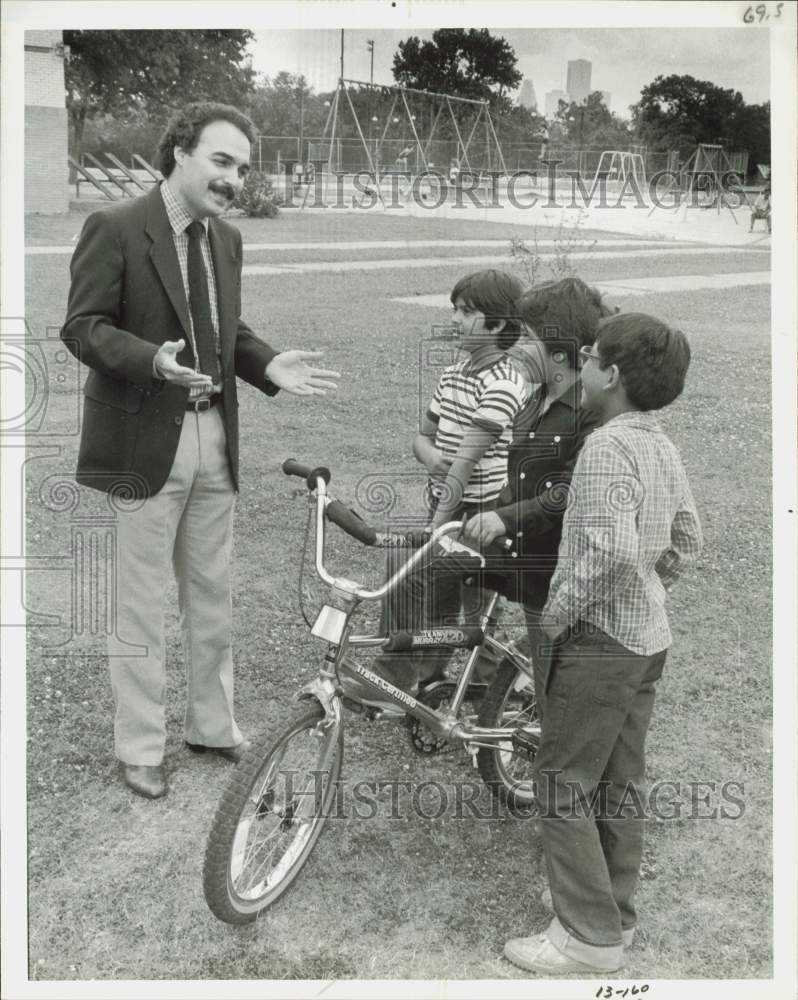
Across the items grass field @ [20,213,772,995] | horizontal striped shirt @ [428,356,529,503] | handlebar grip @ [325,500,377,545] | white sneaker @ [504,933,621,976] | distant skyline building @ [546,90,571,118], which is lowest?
white sneaker @ [504,933,621,976]

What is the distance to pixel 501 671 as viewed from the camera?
3.60 meters

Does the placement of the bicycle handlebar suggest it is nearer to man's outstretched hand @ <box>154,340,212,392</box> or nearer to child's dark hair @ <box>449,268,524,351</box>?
man's outstretched hand @ <box>154,340,212,392</box>

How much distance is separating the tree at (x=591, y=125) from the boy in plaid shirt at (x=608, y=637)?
120 centimetres

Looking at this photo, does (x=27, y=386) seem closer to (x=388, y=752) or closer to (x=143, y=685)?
(x=143, y=685)

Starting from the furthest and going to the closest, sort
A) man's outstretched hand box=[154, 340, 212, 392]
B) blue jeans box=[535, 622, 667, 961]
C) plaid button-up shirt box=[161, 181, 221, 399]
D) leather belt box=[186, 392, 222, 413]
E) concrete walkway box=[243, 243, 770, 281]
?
concrete walkway box=[243, 243, 770, 281]
leather belt box=[186, 392, 222, 413]
plaid button-up shirt box=[161, 181, 221, 399]
man's outstretched hand box=[154, 340, 212, 392]
blue jeans box=[535, 622, 667, 961]

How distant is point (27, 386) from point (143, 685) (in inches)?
40.5

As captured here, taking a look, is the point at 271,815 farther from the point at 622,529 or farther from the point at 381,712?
the point at 622,529

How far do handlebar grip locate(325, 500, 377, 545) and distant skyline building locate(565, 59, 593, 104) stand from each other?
1.54 metres

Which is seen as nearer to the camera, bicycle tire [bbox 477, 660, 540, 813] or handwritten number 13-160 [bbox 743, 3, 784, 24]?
handwritten number 13-160 [bbox 743, 3, 784, 24]

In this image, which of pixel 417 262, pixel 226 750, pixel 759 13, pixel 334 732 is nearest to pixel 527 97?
pixel 759 13

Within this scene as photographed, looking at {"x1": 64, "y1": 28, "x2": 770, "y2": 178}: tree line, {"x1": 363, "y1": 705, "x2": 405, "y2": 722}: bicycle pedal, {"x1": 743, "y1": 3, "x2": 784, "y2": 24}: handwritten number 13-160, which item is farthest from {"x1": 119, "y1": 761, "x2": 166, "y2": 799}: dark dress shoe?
{"x1": 743, "y1": 3, "x2": 784, "y2": 24}: handwritten number 13-160

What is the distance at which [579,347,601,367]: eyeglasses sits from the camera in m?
2.88

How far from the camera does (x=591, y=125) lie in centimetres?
386

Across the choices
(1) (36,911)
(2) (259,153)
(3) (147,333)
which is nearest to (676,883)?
(1) (36,911)
